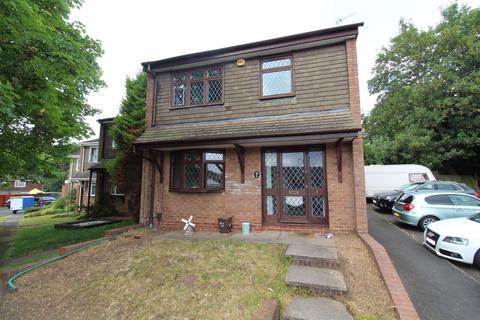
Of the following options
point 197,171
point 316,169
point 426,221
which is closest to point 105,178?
point 197,171

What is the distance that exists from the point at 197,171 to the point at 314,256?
197 inches

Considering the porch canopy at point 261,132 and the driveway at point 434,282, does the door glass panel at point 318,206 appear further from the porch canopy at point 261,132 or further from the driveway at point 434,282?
the driveway at point 434,282

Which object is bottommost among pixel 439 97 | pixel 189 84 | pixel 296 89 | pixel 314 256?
pixel 314 256

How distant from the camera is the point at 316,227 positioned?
7008 mm

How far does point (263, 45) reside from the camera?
7.88m

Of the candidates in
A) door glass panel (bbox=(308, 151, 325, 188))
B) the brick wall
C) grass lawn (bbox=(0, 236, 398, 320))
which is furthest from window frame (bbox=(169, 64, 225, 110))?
grass lawn (bbox=(0, 236, 398, 320))

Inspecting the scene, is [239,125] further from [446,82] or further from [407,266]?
[446,82]

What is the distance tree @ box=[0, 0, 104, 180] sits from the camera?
16.3 ft

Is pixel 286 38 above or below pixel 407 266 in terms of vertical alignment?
above

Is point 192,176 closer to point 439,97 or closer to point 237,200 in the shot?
point 237,200

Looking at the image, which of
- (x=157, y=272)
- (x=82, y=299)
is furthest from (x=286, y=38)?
(x=82, y=299)

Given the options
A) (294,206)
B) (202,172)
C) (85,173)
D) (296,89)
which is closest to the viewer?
(294,206)

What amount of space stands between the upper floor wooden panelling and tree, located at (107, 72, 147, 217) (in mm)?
2134

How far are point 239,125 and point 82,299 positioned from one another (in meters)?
5.90
